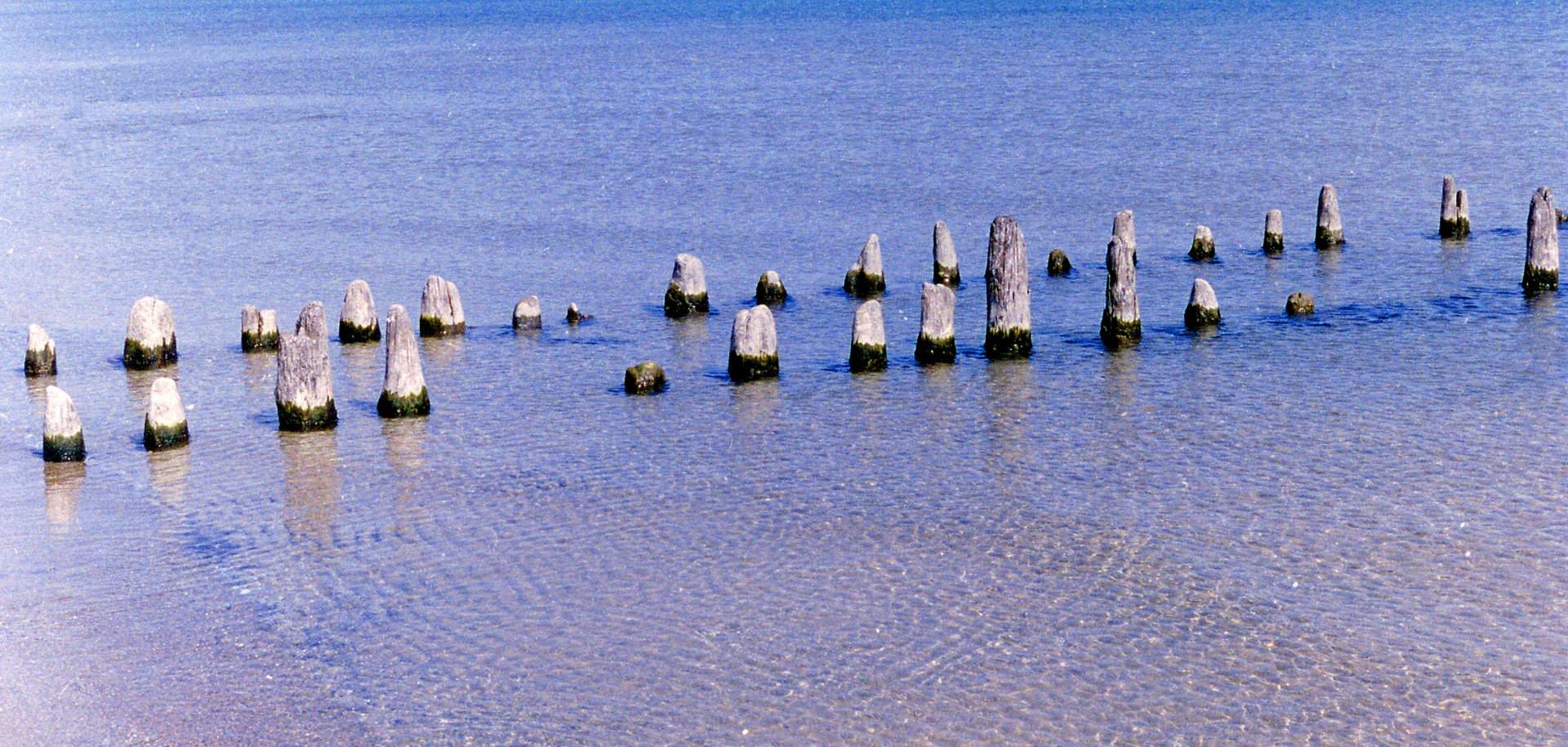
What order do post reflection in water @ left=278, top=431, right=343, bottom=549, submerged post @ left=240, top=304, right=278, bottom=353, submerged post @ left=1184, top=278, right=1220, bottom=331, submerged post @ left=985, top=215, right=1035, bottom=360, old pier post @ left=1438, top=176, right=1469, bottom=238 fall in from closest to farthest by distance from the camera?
post reflection in water @ left=278, top=431, right=343, bottom=549, submerged post @ left=985, top=215, right=1035, bottom=360, submerged post @ left=1184, top=278, right=1220, bottom=331, submerged post @ left=240, top=304, right=278, bottom=353, old pier post @ left=1438, top=176, right=1469, bottom=238

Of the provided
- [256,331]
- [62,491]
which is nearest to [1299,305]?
[256,331]

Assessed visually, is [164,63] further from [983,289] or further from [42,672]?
[42,672]

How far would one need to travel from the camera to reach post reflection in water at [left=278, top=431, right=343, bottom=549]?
17594 millimetres

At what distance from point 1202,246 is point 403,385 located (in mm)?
15612

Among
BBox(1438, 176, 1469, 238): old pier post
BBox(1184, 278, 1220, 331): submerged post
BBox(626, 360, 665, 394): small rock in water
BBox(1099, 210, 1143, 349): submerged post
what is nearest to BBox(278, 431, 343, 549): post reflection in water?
BBox(626, 360, 665, 394): small rock in water

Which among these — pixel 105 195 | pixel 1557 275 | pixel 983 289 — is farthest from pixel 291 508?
pixel 105 195

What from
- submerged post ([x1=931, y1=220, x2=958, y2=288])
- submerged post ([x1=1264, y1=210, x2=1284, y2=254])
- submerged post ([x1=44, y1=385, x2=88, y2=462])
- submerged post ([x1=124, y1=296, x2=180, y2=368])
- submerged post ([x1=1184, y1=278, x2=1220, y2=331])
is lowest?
submerged post ([x1=44, y1=385, x2=88, y2=462])

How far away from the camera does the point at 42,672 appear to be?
13.9 meters

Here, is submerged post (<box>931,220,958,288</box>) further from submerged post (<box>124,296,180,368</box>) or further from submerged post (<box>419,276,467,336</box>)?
submerged post (<box>124,296,180,368</box>)

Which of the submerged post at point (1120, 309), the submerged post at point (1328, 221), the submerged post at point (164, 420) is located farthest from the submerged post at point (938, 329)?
the submerged post at point (1328, 221)

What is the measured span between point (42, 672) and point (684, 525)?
6030 mm

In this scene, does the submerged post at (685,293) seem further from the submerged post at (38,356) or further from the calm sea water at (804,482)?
the submerged post at (38,356)

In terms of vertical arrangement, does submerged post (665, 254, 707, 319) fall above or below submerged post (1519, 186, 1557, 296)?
below

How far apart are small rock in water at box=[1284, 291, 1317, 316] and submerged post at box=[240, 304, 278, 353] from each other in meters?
14.9
